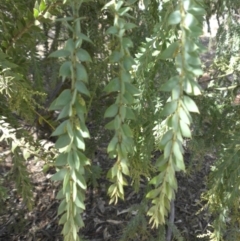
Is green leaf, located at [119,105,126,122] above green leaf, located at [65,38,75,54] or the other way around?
the other way around

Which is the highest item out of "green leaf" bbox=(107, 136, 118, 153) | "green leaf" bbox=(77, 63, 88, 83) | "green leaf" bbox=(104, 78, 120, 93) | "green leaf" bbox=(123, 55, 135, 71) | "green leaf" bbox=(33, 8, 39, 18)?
"green leaf" bbox=(33, 8, 39, 18)

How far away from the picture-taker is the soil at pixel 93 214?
2.01 metres

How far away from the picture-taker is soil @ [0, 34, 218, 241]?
6.60 ft

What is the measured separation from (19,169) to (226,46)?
1.02 metres

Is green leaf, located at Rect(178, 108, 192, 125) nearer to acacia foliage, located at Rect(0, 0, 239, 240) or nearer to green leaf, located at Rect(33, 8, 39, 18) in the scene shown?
acacia foliage, located at Rect(0, 0, 239, 240)

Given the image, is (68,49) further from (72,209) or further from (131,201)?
(131,201)

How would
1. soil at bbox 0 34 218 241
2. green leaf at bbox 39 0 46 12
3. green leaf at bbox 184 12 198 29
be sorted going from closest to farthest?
1. green leaf at bbox 184 12 198 29
2. green leaf at bbox 39 0 46 12
3. soil at bbox 0 34 218 241

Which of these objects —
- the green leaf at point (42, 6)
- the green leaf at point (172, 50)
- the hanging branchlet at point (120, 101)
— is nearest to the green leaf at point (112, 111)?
the hanging branchlet at point (120, 101)

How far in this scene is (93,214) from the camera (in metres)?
2.20

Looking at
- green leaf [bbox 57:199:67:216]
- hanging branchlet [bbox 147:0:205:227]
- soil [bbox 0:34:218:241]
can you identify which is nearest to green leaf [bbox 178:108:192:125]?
hanging branchlet [bbox 147:0:205:227]

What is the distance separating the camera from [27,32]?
2.74ft

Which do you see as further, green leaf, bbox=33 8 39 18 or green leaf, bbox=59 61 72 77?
green leaf, bbox=33 8 39 18

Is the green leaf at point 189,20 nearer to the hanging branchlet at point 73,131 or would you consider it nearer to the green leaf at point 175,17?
the green leaf at point 175,17

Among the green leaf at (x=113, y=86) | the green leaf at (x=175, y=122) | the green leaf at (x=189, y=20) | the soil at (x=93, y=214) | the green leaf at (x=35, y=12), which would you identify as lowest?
the soil at (x=93, y=214)
